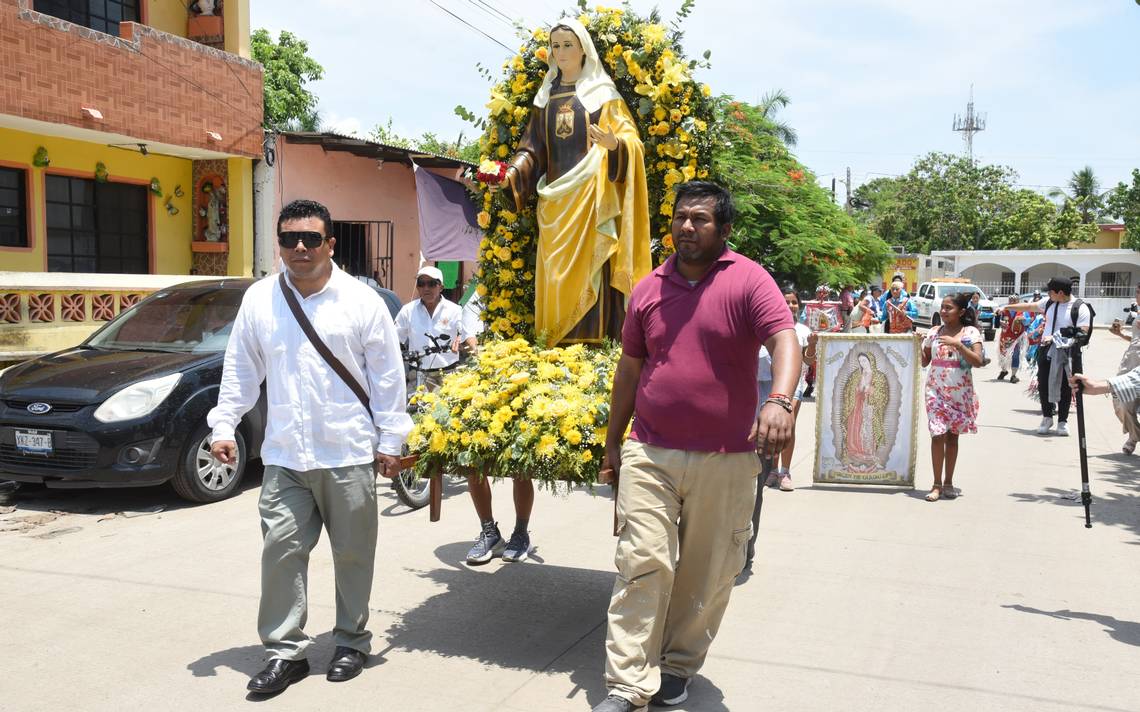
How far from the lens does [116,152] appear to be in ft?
49.3

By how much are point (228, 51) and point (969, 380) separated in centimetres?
1266

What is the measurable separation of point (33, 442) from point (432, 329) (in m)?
3.13

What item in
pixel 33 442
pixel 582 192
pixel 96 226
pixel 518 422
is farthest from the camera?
pixel 96 226

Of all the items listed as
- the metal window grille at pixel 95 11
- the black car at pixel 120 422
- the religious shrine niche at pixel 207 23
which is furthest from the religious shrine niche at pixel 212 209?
the black car at pixel 120 422

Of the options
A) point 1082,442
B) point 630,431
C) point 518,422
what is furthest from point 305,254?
point 1082,442

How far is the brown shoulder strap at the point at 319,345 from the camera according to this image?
4246 millimetres

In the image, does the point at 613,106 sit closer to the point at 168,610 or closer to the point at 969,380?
the point at 168,610

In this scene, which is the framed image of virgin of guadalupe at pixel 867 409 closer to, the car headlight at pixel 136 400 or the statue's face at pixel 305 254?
the car headlight at pixel 136 400

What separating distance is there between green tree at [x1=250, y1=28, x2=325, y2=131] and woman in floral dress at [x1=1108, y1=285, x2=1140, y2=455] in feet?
77.1

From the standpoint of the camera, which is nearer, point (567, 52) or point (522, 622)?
point (522, 622)

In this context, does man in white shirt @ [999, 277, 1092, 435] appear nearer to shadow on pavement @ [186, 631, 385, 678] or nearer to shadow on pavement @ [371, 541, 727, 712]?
shadow on pavement @ [371, 541, 727, 712]

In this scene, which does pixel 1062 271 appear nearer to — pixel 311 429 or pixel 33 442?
pixel 33 442

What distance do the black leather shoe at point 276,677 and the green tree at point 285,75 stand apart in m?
25.7

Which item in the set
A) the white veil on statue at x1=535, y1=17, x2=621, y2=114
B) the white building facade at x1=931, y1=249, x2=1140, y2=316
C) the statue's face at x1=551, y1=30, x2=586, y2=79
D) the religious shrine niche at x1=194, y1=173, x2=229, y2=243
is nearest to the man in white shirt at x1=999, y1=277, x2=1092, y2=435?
the white veil on statue at x1=535, y1=17, x2=621, y2=114
